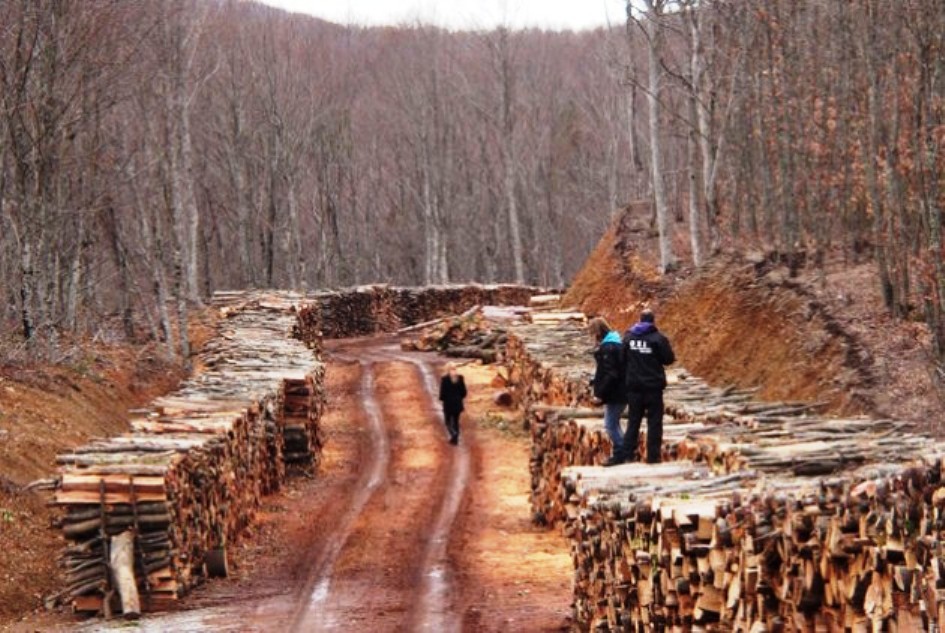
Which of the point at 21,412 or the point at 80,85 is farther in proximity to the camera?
the point at 80,85

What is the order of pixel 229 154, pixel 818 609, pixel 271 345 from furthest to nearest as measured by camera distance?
1. pixel 229 154
2. pixel 271 345
3. pixel 818 609

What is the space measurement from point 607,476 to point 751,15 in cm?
2690

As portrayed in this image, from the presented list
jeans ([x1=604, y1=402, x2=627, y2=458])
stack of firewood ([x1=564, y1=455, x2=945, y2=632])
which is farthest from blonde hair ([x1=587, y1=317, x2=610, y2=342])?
stack of firewood ([x1=564, y1=455, x2=945, y2=632])

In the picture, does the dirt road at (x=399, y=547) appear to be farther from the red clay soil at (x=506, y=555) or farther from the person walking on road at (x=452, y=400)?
the person walking on road at (x=452, y=400)

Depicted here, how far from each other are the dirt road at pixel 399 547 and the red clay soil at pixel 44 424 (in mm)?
1533

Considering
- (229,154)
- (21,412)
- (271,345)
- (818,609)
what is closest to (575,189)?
(229,154)

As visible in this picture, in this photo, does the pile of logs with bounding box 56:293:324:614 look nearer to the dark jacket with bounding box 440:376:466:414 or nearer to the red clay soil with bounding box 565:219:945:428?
the dark jacket with bounding box 440:376:466:414

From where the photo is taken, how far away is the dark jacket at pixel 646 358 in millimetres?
14391

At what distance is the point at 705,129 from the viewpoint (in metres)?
36.0

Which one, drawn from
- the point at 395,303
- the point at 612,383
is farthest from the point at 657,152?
the point at 612,383

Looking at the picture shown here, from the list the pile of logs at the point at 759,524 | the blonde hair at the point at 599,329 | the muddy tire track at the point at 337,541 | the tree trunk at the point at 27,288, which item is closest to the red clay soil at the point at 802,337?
the pile of logs at the point at 759,524

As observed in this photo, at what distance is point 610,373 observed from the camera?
15812mm

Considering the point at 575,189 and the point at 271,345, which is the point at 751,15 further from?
the point at 575,189

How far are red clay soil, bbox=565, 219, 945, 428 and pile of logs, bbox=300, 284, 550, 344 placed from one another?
16975 mm
